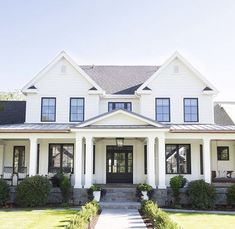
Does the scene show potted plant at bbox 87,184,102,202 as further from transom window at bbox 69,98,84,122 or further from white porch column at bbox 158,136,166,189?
transom window at bbox 69,98,84,122

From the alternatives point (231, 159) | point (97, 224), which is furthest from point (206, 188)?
point (97, 224)

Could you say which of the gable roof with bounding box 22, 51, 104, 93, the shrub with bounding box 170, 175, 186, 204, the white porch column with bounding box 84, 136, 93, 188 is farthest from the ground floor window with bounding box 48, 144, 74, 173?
the shrub with bounding box 170, 175, 186, 204

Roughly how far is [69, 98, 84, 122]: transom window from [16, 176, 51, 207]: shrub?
224 inches

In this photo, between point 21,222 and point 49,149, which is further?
point 49,149

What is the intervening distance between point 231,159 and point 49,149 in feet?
38.8

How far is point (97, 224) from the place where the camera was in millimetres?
13430

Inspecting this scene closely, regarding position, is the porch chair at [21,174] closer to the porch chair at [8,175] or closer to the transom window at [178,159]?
the porch chair at [8,175]

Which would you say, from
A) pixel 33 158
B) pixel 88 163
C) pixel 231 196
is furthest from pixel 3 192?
pixel 231 196

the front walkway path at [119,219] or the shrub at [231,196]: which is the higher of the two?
the shrub at [231,196]

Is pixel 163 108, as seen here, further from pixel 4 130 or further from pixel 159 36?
pixel 4 130

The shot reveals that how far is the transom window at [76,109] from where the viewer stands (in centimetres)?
2342

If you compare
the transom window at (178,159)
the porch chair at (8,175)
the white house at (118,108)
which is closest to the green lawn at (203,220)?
the transom window at (178,159)

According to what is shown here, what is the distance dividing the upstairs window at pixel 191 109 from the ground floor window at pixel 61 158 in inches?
305

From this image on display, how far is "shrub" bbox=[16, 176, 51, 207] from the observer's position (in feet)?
60.7
